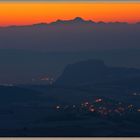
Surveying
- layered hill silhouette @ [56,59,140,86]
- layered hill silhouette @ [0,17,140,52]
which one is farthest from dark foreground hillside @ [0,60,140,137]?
layered hill silhouette @ [0,17,140,52]

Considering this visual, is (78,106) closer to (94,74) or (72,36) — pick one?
(94,74)

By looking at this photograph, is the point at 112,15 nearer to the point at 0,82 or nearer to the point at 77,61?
the point at 77,61

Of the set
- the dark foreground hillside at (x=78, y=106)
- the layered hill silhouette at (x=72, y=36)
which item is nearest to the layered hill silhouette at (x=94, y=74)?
the dark foreground hillside at (x=78, y=106)

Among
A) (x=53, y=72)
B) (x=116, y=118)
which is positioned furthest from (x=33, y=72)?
(x=116, y=118)

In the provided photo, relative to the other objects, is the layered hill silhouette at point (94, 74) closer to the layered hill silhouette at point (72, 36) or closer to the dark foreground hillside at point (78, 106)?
the dark foreground hillside at point (78, 106)

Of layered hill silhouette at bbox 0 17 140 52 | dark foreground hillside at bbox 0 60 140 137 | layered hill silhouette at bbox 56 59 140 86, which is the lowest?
dark foreground hillside at bbox 0 60 140 137

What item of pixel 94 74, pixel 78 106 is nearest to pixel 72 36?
pixel 94 74

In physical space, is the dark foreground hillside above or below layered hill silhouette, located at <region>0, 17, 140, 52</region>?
below

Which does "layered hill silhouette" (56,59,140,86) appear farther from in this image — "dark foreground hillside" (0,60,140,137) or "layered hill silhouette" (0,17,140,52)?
"layered hill silhouette" (0,17,140,52)
